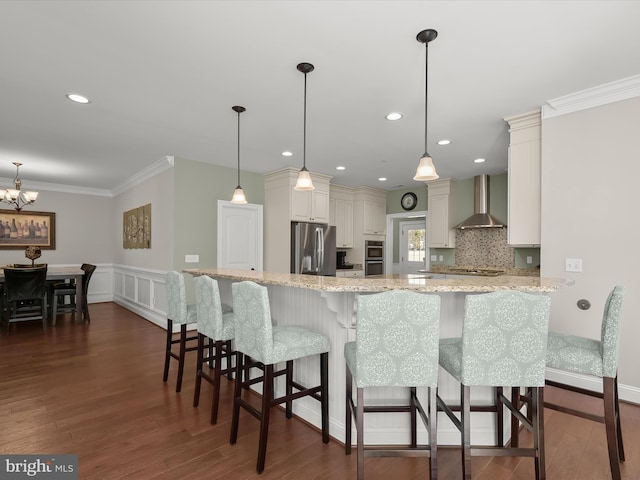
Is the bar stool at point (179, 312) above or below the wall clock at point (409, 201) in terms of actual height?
below

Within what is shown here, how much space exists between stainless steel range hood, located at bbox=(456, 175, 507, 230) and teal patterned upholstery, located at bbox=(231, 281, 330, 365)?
13.9ft

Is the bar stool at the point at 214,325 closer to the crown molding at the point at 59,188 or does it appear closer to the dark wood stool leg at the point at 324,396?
the dark wood stool leg at the point at 324,396

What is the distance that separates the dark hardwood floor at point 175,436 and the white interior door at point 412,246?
13.6 ft

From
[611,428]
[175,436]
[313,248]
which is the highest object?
[313,248]

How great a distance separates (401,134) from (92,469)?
3.80 m

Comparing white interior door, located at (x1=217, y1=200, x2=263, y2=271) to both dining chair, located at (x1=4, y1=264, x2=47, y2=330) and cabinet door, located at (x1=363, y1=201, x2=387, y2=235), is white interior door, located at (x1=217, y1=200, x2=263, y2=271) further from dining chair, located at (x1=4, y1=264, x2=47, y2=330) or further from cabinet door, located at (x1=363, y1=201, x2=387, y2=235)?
dining chair, located at (x1=4, y1=264, x2=47, y2=330)

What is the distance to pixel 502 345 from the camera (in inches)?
59.6

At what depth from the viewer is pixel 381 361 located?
1553mm

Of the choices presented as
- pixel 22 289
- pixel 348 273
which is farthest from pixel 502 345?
pixel 22 289

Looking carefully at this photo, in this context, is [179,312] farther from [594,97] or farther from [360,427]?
[594,97]

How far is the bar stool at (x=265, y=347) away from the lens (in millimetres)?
1846

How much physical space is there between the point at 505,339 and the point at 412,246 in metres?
5.61

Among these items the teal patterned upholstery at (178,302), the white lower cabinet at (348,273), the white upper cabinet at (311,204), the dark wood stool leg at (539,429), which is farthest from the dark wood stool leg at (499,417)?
the white lower cabinet at (348,273)

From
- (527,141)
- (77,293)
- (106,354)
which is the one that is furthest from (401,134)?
(77,293)
